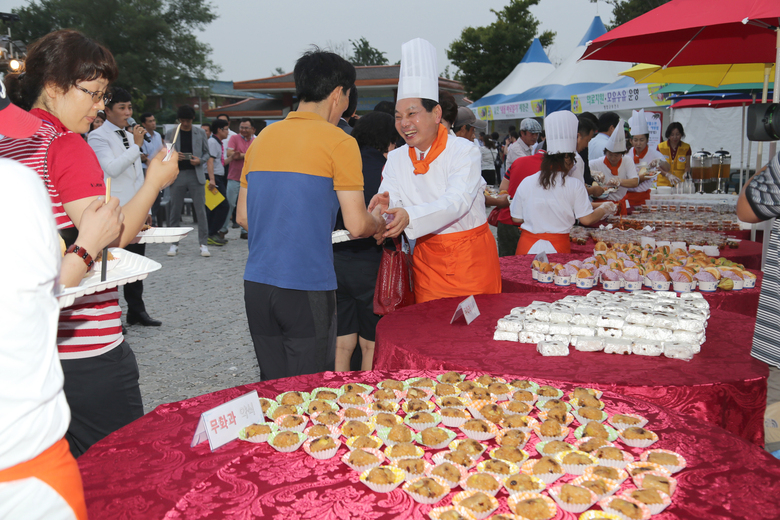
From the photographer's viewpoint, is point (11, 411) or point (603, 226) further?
point (603, 226)

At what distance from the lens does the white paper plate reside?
4.28ft

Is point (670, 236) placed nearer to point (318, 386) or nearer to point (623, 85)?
point (318, 386)

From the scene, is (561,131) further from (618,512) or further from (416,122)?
(618,512)

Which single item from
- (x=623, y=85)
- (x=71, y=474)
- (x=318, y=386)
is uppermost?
(x=623, y=85)

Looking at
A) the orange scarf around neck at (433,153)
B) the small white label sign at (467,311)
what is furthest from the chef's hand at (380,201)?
the small white label sign at (467,311)

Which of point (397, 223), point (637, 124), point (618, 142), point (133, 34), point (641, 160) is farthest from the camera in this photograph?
point (133, 34)

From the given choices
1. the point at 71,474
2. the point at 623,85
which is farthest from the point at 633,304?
the point at 623,85

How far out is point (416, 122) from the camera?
3176 mm

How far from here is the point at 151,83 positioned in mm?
35219

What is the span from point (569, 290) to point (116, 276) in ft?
8.78

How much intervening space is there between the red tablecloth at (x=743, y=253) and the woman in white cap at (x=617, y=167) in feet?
6.30

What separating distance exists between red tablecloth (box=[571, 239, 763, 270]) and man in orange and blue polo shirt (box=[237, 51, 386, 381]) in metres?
2.95

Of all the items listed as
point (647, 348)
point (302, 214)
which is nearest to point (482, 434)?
point (647, 348)

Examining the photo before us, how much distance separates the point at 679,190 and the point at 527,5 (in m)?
30.1
